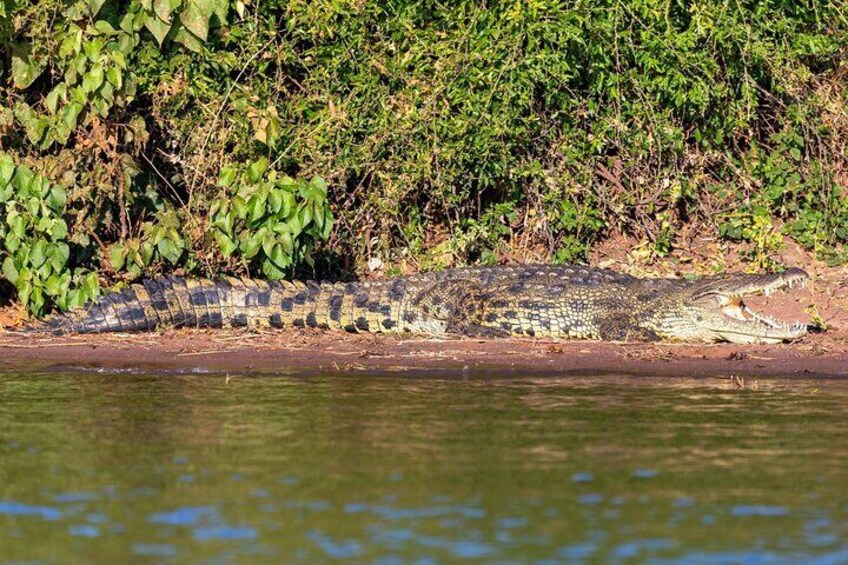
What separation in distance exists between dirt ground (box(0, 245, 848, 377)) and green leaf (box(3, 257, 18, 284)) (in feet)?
1.72

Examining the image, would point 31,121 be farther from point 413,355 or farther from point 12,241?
point 413,355

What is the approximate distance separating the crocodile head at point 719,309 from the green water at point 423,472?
1706mm

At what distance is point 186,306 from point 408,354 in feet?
5.72

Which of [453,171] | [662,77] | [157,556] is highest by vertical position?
[662,77]

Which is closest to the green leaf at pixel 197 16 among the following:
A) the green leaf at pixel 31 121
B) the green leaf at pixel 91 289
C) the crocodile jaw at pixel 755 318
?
the green leaf at pixel 31 121

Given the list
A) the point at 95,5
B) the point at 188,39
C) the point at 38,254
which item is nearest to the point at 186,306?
the point at 38,254

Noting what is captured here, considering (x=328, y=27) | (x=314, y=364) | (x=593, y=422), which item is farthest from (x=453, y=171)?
(x=593, y=422)

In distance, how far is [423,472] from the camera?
5.11 m

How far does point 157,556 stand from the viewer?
13.3 feet

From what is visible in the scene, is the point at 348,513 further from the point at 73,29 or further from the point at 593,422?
the point at 73,29

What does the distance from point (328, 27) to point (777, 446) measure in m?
5.36

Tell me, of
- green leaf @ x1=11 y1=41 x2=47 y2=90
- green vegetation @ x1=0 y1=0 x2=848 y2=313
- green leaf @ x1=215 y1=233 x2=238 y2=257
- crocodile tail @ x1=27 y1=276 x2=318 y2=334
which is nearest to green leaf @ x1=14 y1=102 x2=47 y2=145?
green vegetation @ x1=0 y1=0 x2=848 y2=313

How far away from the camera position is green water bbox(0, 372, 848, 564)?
13.8 ft

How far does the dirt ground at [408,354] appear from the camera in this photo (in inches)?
308
